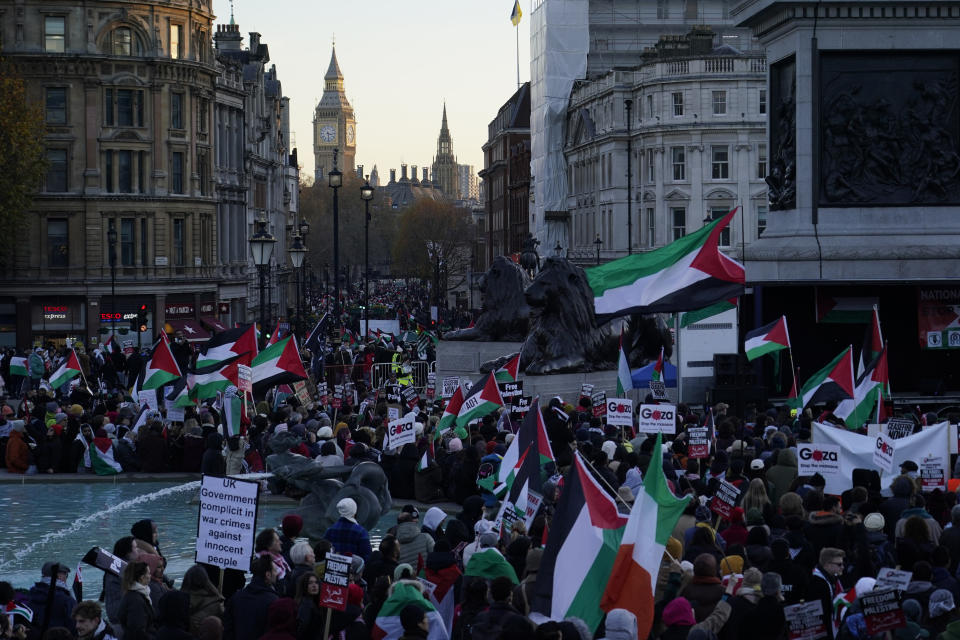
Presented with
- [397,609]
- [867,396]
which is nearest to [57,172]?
[867,396]

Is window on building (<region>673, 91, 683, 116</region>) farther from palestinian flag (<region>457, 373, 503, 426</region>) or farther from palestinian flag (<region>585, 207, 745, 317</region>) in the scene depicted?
palestinian flag (<region>457, 373, 503, 426</region>)

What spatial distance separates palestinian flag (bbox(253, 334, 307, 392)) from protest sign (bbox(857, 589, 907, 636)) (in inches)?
616

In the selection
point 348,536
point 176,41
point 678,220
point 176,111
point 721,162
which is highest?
point 176,41

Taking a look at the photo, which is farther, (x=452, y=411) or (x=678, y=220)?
(x=678, y=220)

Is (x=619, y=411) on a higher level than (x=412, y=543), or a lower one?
higher

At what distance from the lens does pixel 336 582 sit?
10742 millimetres

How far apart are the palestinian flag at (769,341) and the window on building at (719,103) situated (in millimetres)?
44611

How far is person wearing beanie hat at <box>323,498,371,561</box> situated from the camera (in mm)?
13516

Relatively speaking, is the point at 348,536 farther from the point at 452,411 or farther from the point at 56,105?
the point at 56,105

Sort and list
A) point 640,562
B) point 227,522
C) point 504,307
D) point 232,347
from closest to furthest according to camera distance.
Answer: point 640,562 < point 227,522 < point 232,347 < point 504,307

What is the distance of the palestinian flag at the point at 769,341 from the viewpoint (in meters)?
23.9

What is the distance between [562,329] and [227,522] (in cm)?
1841

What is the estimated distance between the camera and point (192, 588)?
36.9ft

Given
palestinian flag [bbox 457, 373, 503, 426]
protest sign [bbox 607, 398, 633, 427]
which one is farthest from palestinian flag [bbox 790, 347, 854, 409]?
palestinian flag [bbox 457, 373, 503, 426]
